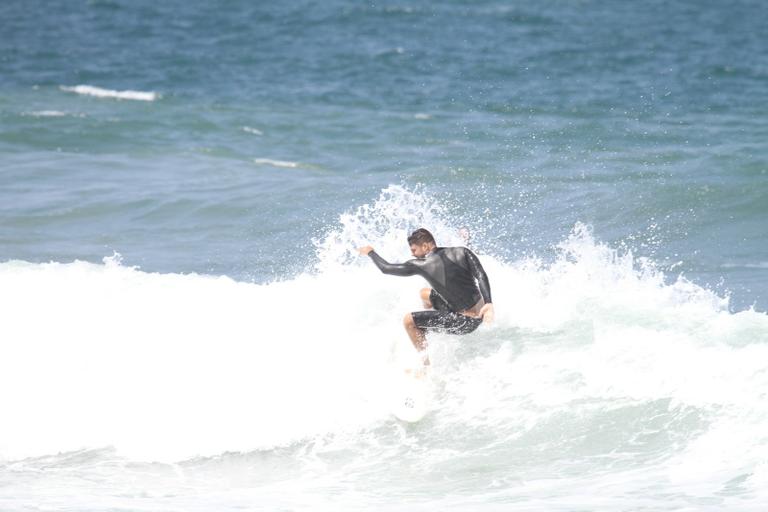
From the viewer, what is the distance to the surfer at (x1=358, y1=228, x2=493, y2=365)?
406 inches

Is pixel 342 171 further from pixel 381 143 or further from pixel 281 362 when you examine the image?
pixel 281 362

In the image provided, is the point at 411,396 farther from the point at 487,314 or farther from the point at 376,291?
the point at 376,291

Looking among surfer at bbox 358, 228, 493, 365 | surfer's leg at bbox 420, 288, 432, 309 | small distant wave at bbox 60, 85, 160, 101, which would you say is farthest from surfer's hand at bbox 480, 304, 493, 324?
small distant wave at bbox 60, 85, 160, 101

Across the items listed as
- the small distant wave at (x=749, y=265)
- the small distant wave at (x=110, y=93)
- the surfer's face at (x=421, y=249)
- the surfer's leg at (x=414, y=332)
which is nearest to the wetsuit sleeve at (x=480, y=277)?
the surfer's face at (x=421, y=249)

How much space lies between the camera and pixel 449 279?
10352 millimetres

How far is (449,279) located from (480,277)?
26 cm

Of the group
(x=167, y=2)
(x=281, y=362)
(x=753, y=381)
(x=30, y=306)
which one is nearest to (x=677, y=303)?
(x=753, y=381)

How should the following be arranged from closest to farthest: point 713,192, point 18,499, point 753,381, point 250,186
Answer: point 18,499 → point 753,381 → point 713,192 → point 250,186

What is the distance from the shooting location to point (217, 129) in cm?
2341

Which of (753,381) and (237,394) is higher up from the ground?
(753,381)

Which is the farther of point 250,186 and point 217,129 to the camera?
point 217,129

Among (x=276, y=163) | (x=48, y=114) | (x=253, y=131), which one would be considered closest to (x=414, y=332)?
(x=276, y=163)

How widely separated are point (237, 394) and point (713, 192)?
8.21m

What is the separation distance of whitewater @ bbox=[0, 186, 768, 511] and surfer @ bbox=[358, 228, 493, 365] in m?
0.52
